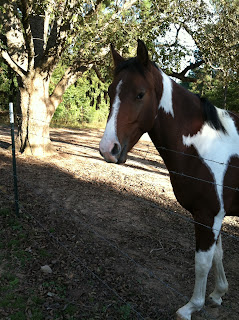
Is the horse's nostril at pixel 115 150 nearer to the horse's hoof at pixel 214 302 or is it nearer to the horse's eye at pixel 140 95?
the horse's eye at pixel 140 95

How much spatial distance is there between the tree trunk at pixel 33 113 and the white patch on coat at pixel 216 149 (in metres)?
5.92

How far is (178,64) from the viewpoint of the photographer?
333 inches

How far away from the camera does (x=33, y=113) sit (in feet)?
25.4

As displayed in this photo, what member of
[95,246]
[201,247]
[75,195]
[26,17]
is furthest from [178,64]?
[201,247]

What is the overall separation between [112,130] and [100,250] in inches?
92.4

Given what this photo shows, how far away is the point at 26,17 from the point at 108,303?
6169mm

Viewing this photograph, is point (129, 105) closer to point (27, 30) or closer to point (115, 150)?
point (115, 150)

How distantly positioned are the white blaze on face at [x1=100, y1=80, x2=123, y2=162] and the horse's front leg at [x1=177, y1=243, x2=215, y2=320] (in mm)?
1330

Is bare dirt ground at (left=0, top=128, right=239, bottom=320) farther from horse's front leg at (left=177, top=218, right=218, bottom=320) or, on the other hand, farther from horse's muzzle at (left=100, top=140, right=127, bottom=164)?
horse's muzzle at (left=100, top=140, right=127, bottom=164)

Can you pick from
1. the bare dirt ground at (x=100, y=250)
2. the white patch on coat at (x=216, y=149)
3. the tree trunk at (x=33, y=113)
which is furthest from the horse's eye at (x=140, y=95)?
the tree trunk at (x=33, y=113)

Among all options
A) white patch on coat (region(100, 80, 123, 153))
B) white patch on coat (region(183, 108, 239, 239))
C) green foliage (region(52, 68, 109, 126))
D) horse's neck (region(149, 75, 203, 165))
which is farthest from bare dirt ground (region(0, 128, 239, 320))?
green foliage (region(52, 68, 109, 126))

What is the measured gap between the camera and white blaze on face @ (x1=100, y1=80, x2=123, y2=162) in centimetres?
197

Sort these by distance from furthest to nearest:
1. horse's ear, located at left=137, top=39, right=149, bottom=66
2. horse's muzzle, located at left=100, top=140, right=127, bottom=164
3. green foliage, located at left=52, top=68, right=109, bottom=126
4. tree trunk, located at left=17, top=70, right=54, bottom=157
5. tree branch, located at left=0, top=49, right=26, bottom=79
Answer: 1. green foliage, located at left=52, top=68, right=109, bottom=126
2. tree trunk, located at left=17, top=70, right=54, bottom=157
3. tree branch, located at left=0, top=49, right=26, bottom=79
4. horse's ear, located at left=137, top=39, right=149, bottom=66
5. horse's muzzle, located at left=100, top=140, right=127, bottom=164

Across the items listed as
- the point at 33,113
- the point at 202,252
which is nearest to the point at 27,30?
the point at 33,113
